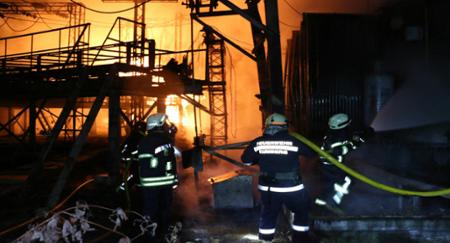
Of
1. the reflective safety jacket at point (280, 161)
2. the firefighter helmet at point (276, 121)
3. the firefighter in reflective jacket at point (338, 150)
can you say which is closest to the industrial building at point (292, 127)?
the firefighter in reflective jacket at point (338, 150)

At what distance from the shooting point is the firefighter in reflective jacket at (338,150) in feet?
18.4

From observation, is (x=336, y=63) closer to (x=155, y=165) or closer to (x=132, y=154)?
(x=132, y=154)

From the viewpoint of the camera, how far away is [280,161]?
4.62 meters

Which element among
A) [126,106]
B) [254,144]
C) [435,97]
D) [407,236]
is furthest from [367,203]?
[126,106]

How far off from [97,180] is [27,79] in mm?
4994

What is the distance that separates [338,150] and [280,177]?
4.91 feet

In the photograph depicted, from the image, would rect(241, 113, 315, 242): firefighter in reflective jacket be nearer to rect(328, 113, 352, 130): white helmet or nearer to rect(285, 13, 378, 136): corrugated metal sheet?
rect(328, 113, 352, 130): white helmet

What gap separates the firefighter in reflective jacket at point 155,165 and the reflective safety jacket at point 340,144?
2494mm

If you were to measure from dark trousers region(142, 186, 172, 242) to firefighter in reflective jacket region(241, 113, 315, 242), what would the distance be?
178 cm

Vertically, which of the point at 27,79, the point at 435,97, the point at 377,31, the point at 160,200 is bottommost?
the point at 160,200

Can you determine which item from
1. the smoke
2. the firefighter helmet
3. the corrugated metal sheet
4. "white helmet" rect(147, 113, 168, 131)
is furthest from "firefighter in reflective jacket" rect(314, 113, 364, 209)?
the corrugated metal sheet

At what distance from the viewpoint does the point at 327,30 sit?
10.4m

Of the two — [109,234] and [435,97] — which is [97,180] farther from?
[435,97]

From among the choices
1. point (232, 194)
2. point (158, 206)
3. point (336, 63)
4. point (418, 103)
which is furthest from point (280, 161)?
point (418, 103)
